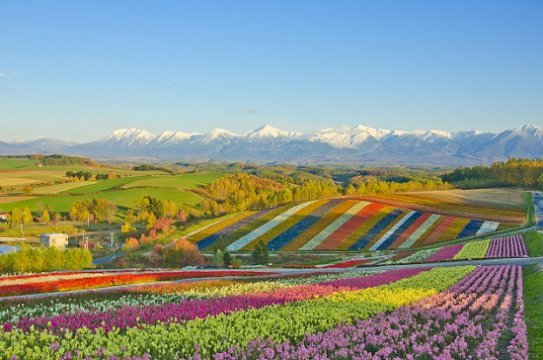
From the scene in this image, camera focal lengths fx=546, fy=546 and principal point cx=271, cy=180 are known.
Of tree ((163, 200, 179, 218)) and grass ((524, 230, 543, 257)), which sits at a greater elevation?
grass ((524, 230, 543, 257))

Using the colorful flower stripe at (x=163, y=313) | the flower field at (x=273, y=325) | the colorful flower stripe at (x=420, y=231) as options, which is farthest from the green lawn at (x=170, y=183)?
the flower field at (x=273, y=325)

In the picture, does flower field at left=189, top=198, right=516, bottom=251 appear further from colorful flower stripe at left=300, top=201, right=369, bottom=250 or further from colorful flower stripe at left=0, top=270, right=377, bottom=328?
colorful flower stripe at left=0, top=270, right=377, bottom=328

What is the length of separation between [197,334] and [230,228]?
3284 inches

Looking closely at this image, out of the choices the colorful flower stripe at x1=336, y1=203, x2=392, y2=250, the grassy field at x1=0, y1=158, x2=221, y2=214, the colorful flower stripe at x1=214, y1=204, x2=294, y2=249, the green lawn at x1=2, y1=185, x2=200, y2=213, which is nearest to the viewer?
the colorful flower stripe at x1=336, y1=203, x2=392, y2=250

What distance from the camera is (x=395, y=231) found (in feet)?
293

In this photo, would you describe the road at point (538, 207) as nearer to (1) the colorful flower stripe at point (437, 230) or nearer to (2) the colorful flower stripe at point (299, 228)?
(1) the colorful flower stripe at point (437, 230)

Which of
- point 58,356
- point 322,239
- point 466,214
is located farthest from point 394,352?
point 466,214

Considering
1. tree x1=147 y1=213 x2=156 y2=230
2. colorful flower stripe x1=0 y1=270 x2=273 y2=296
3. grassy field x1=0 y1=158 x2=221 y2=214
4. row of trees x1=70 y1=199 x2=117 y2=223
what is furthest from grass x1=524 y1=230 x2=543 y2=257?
grassy field x1=0 y1=158 x2=221 y2=214

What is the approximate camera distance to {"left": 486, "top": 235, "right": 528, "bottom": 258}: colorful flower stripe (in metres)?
52.5

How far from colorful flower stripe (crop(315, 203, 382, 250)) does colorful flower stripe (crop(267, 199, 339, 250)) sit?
558 centimetres

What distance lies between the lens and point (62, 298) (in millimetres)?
22984

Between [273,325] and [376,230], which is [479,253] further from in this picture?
[273,325]

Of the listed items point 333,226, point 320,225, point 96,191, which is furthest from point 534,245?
point 96,191

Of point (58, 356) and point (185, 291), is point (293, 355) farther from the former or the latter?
point (185, 291)
